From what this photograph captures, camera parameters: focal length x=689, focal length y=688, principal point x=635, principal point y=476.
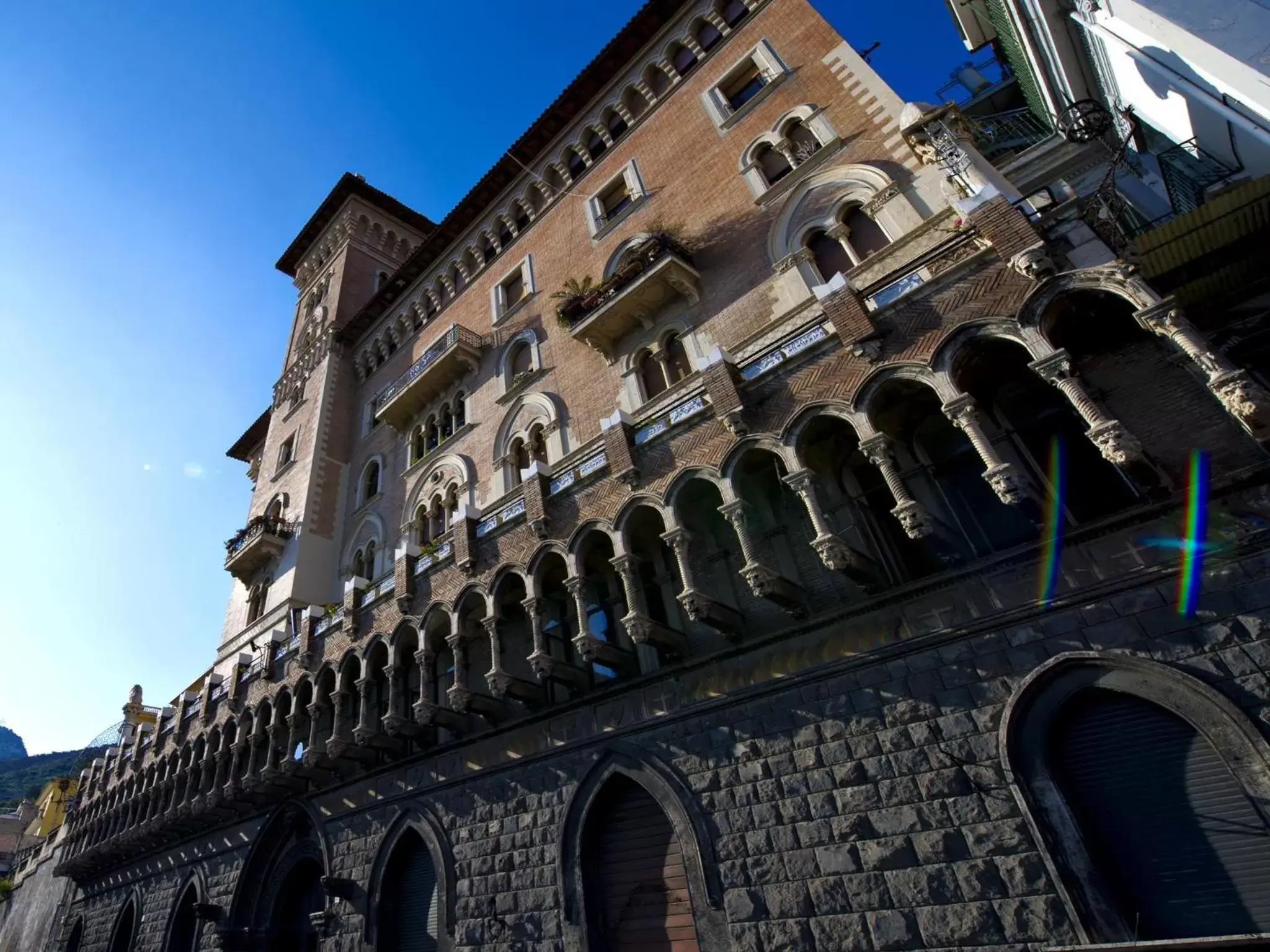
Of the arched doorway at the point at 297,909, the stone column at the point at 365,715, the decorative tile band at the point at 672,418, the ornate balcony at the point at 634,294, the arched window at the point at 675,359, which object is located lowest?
the arched doorway at the point at 297,909

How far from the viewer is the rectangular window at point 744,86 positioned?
16.9m

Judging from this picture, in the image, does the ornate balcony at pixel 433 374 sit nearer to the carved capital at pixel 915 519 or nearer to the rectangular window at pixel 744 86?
the rectangular window at pixel 744 86

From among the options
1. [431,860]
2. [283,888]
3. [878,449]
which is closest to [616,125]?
[878,449]

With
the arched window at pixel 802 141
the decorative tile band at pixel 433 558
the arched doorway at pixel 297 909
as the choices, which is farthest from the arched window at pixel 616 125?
the arched doorway at pixel 297 909

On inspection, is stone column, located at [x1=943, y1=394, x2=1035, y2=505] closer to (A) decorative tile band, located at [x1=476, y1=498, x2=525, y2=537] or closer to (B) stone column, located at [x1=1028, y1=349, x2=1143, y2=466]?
(B) stone column, located at [x1=1028, y1=349, x2=1143, y2=466]

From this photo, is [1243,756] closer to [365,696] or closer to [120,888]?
[365,696]

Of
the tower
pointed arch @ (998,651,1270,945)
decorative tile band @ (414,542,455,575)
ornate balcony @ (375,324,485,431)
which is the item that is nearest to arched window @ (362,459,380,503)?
the tower

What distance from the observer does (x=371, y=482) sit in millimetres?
23172

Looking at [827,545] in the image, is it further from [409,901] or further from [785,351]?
[409,901]

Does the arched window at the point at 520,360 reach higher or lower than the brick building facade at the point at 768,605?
higher

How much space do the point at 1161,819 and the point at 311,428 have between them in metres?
25.8

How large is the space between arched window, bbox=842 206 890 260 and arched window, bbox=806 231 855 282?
0.24 m

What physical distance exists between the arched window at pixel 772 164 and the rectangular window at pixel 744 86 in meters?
1.66

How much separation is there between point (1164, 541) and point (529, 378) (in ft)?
46.8
